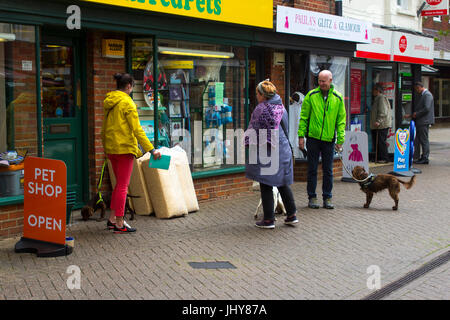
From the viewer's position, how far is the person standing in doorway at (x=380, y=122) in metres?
15.3

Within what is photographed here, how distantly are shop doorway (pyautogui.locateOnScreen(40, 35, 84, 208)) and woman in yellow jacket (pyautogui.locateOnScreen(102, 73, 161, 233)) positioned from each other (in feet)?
3.20

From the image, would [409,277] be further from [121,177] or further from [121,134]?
[121,134]

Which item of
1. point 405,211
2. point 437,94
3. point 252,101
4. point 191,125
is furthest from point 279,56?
point 437,94

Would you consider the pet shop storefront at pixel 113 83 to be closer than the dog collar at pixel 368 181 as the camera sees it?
Yes

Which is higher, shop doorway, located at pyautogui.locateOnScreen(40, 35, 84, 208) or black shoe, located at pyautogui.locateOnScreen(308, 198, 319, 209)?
shop doorway, located at pyautogui.locateOnScreen(40, 35, 84, 208)

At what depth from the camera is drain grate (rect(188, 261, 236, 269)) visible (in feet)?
20.4

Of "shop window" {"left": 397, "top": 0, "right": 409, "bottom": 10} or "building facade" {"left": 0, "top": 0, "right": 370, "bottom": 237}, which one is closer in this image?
"building facade" {"left": 0, "top": 0, "right": 370, "bottom": 237}

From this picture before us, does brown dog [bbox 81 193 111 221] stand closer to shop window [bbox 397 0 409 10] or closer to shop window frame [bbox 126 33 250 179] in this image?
shop window frame [bbox 126 33 250 179]

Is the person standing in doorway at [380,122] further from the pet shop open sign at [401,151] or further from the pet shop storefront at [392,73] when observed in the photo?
the pet shop open sign at [401,151]

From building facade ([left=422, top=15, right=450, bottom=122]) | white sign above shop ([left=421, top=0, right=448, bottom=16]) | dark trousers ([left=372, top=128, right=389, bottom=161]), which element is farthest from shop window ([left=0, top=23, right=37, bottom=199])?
building facade ([left=422, top=15, right=450, bottom=122])

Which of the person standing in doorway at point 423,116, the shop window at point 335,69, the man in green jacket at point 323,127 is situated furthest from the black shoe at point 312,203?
the person standing in doorway at point 423,116

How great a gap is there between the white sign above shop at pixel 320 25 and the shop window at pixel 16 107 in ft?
15.7

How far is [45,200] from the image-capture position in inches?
254

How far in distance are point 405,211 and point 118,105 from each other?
15.0 ft
